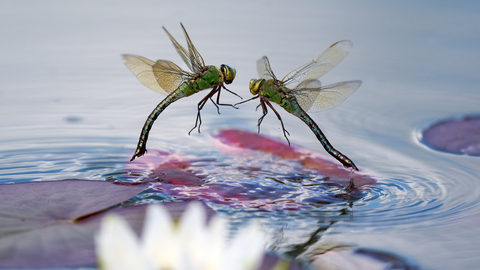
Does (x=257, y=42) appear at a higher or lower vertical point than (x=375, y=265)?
higher

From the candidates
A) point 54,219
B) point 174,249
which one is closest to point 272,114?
point 54,219

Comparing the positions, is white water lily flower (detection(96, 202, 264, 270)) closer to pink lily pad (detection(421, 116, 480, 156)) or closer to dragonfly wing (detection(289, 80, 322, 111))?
dragonfly wing (detection(289, 80, 322, 111))

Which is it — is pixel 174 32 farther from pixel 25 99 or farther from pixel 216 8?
pixel 25 99

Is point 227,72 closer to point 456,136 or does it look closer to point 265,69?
point 265,69

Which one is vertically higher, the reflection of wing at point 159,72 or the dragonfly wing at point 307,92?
the reflection of wing at point 159,72

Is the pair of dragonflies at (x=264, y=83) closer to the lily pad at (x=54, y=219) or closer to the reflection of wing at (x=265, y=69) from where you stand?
the reflection of wing at (x=265, y=69)

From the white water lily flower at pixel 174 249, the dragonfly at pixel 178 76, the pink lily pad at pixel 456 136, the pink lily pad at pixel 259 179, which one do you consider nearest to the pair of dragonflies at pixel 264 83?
the dragonfly at pixel 178 76

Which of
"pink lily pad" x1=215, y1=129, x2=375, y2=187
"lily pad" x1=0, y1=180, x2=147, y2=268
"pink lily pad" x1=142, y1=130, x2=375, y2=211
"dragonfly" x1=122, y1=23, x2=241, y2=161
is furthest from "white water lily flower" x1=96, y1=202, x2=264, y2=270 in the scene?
"dragonfly" x1=122, y1=23, x2=241, y2=161

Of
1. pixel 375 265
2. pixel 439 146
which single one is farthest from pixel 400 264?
pixel 439 146
